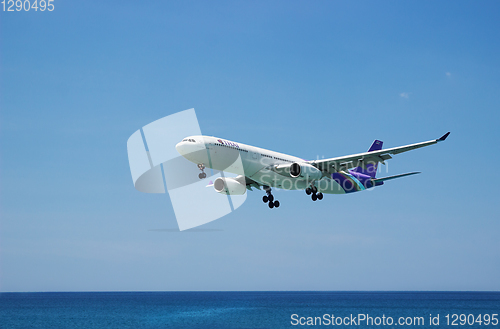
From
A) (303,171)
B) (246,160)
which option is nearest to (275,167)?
(303,171)

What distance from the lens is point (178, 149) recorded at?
1544 inches

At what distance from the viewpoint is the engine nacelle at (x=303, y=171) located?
4431 centimetres

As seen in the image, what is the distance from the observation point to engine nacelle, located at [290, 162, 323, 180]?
44312 mm

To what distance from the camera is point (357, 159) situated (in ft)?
149

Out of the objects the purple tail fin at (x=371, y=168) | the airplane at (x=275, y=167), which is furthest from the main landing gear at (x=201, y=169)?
the purple tail fin at (x=371, y=168)

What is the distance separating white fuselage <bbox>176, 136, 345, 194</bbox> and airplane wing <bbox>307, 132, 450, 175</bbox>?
1806mm

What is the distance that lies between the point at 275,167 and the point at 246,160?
11.4ft

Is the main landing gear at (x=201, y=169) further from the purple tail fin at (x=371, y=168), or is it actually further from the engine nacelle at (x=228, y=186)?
the purple tail fin at (x=371, y=168)

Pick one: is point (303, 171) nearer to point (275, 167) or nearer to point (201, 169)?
point (275, 167)

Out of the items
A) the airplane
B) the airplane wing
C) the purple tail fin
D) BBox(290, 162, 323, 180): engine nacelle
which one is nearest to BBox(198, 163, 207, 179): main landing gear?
the airplane

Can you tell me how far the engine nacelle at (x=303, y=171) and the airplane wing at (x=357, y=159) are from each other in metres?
1.30
